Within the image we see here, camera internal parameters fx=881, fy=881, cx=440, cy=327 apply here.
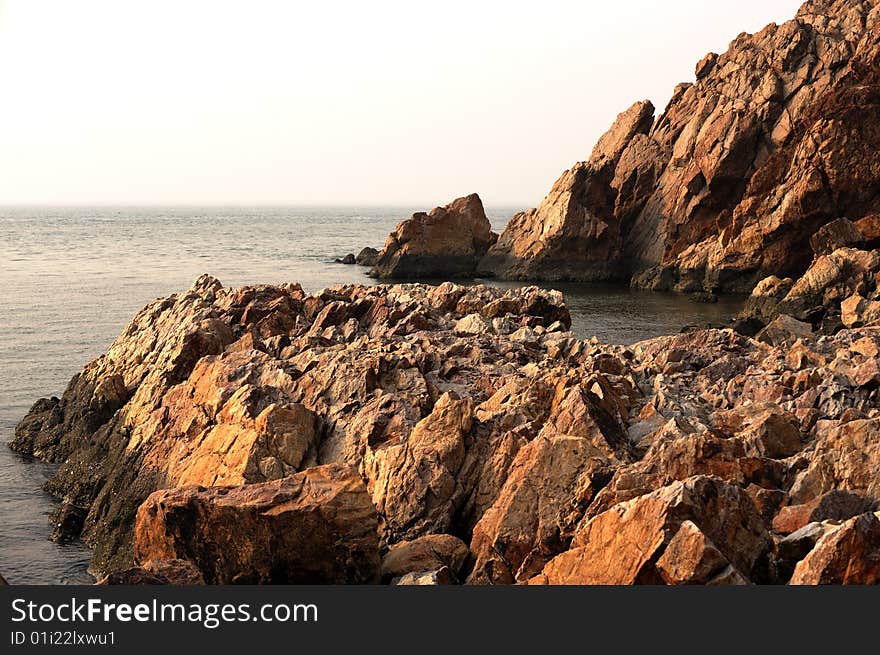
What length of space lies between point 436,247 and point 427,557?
89168 millimetres

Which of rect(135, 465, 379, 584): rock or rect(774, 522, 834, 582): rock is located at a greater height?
rect(774, 522, 834, 582): rock

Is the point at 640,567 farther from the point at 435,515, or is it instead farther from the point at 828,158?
the point at 828,158

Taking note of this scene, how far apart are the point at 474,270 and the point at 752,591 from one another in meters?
93.8

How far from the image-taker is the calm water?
2884 cm

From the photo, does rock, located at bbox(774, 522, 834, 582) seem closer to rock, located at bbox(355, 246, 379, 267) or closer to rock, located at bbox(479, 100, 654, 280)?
rock, located at bbox(479, 100, 654, 280)

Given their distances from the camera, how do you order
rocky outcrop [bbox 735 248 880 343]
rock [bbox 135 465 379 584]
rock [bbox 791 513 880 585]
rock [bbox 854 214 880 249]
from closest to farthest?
rock [bbox 791 513 880 585]
rock [bbox 135 465 379 584]
rocky outcrop [bbox 735 248 880 343]
rock [bbox 854 214 880 249]

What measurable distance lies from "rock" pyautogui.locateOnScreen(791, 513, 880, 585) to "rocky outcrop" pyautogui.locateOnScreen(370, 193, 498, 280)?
89.9 meters

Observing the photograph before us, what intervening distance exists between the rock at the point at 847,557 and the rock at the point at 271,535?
25.0ft

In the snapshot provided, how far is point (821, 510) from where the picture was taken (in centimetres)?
1450

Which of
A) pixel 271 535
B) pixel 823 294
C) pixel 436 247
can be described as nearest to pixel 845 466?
pixel 271 535

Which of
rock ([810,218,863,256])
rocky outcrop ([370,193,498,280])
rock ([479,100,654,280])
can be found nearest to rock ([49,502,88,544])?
rock ([810,218,863,256])

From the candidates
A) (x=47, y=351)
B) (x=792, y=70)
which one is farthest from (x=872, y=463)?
(x=792, y=70)

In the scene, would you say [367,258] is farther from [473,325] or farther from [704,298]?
[473,325]

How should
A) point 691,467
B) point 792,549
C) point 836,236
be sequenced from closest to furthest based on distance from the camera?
point 792,549 < point 691,467 < point 836,236
